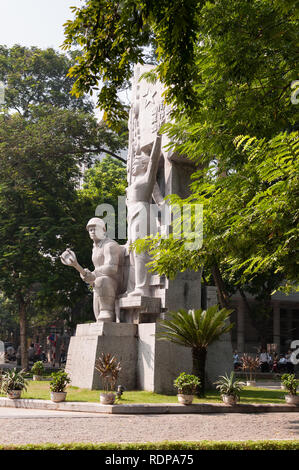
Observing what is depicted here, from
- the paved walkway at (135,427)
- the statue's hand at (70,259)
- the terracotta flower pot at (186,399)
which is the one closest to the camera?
the paved walkway at (135,427)

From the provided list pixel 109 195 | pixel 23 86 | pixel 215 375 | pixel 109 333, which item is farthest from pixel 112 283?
pixel 23 86

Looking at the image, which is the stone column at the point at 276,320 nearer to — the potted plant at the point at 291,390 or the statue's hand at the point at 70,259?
the statue's hand at the point at 70,259

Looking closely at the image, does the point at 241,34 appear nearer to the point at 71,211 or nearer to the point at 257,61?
the point at 257,61

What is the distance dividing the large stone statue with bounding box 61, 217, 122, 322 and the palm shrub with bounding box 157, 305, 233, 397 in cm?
315

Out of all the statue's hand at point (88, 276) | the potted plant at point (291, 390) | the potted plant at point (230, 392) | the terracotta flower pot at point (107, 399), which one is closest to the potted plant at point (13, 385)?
the terracotta flower pot at point (107, 399)

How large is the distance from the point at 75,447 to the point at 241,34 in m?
5.41

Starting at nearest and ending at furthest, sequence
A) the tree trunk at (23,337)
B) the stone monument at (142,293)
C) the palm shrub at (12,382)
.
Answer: the palm shrub at (12,382), the stone monument at (142,293), the tree trunk at (23,337)

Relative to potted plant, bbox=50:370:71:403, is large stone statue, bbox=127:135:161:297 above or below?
above

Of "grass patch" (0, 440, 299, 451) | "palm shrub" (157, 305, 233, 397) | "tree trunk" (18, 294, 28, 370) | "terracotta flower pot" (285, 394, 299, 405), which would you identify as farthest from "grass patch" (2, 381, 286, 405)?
"tree trunk" (18, 294, 28, 370)

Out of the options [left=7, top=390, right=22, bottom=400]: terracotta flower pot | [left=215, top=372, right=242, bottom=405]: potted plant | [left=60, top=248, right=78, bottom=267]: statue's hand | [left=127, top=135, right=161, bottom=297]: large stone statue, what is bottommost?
[left=7, top=390, right=22, bottom=400]: terracotta flower pot

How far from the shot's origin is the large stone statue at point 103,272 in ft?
50.5

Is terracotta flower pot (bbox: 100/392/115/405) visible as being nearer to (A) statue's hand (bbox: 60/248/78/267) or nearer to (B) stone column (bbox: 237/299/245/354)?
(A) statue's hand (bbox: 60/248/78/267)

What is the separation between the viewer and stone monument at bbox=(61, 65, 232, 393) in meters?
13.7

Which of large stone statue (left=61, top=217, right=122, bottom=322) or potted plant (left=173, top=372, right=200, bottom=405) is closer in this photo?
potted plant (left=173, top=372, right=200, bottom=405)
